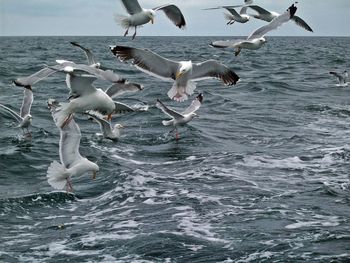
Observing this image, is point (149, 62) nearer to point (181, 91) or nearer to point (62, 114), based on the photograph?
point (181, 91)

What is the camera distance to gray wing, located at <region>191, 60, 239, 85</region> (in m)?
12.5

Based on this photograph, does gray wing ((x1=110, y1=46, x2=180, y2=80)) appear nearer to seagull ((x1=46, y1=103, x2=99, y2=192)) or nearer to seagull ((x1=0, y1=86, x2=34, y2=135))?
seagull ((x1=46, y1=103, x2=99, y2=192))

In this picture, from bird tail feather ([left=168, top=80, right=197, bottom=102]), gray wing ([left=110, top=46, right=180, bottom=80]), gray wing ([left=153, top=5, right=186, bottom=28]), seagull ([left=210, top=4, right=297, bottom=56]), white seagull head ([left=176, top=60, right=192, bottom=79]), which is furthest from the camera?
gray wing ([left=153, top=5, right=186, bottom=28])

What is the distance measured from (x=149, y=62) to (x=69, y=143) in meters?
2.23

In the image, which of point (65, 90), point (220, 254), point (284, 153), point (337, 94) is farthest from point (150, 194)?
point (337, 94)

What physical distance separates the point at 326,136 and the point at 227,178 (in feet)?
18.7

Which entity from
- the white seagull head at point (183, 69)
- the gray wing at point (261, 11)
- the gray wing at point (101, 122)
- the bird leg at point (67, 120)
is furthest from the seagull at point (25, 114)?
the gray wing at point (261, 11)

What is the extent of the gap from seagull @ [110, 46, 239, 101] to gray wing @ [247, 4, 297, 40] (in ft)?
3.59

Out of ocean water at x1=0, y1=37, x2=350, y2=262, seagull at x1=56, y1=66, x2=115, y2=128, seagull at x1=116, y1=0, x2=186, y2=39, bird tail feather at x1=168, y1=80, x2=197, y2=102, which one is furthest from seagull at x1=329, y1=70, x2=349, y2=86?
seagull at x1=56, y1=66, x2=115, y2=128

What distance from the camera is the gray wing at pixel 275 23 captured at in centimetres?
1311

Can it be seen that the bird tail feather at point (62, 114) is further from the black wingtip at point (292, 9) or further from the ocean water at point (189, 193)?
the black wingtip at point (292, 9)

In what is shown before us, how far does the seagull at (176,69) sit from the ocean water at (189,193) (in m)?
2.01

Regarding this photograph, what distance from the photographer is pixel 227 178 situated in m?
13.3

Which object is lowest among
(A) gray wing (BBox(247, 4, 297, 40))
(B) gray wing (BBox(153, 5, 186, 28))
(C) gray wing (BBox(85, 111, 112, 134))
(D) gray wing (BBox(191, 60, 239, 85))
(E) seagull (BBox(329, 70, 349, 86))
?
(C) gray wing (BBox(85, 111, 112, 134))
